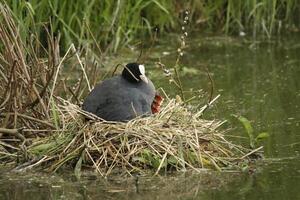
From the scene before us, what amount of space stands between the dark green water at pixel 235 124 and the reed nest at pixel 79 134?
0.43ft

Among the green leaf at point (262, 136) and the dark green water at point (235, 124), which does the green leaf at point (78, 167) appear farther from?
the green leaf at point (262, 136)

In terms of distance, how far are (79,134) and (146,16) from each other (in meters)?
3.92

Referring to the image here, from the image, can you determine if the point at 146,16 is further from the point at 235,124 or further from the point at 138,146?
the point at 138,146

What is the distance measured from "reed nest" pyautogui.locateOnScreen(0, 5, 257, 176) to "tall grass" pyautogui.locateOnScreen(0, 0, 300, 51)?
1640 mm

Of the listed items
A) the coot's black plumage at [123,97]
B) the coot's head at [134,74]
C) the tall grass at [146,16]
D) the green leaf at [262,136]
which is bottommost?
the tall grass at [146,16]

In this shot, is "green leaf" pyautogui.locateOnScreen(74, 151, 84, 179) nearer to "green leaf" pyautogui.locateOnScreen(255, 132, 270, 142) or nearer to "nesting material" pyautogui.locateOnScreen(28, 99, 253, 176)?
"nesting material" pyautogui.locateOnScreen(28, 99, 253, 176)

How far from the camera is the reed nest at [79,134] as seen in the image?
5.62m

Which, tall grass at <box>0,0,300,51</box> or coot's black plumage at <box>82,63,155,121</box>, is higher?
coot's black plumage at <box>82,63,155,121</box>

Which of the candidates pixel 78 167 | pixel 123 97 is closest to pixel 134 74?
pixel 123 97

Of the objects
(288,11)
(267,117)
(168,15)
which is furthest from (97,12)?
(267,117)

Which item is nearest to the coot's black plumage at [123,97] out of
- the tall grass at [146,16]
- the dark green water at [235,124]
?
the dark green water at [235,124]

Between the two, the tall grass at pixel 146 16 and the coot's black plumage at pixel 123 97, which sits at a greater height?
the coot's black plumage at pixel 123 97

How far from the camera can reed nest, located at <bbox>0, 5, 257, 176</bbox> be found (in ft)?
18.4

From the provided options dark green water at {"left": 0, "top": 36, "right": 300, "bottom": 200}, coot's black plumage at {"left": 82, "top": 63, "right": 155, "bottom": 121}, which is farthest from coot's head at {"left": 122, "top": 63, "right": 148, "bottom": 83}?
dark green water at {"left": 0, "top": 36, "right": 300, "bottom": 200}
